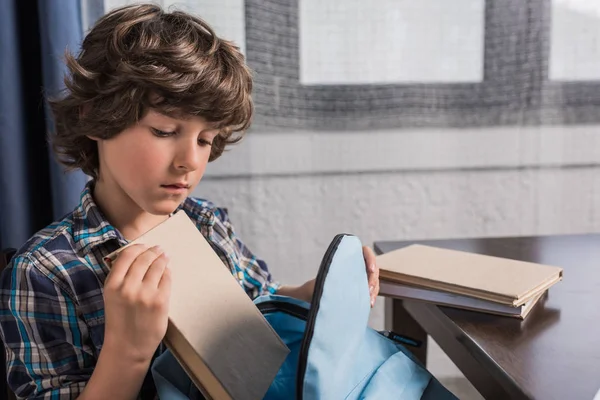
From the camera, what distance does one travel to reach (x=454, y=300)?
719 millimetres

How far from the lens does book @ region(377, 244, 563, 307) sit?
2.29ft

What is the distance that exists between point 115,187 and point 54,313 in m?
0.18

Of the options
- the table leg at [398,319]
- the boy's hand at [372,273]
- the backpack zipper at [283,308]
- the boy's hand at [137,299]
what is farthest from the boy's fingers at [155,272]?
the table leg at [398,319]

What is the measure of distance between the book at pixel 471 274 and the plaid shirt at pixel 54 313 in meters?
0.37

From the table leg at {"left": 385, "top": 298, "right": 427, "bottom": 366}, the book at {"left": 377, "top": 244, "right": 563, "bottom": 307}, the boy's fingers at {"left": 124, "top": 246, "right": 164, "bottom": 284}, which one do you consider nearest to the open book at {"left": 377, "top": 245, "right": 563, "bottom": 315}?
the book at {"left": 377, "top": 244, "right": 563, "bottom": 307}

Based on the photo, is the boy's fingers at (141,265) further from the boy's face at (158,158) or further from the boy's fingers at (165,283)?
the boy's face at (158,158)

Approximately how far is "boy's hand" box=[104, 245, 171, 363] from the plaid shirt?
116mm

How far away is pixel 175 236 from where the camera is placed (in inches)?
23.2

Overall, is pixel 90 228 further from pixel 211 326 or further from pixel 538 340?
pixel 538 340

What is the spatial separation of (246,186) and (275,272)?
0.22 m

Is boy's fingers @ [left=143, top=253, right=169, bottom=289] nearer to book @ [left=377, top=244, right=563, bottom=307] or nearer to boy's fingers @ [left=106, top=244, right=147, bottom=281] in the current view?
boy's fingers @ [left=106, top=244, right=147, bottom=281]

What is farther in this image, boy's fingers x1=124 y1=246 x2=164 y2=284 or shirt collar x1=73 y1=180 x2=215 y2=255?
shirt collar x1=73 y1=180 x2=215 y2=255

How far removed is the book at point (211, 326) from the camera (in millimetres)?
524

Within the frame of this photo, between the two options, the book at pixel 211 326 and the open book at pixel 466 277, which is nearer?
the book at pixel 211 326
